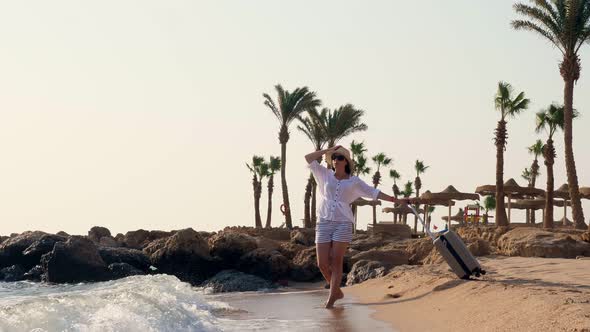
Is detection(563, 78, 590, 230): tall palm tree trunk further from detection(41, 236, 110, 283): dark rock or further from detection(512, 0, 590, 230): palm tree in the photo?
detection(41, 236, 110, 283): dark rock

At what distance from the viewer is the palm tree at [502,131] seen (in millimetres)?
35031

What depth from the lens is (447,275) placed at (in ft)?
34.8

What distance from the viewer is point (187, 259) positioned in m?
21.6

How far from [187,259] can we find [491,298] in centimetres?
1446

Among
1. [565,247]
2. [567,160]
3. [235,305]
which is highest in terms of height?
[567,160]

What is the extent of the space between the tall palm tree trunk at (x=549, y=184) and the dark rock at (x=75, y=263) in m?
19.3

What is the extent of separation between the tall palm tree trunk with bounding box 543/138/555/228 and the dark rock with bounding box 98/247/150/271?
17.5 metres

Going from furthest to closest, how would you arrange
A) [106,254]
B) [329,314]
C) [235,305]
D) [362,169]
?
[362,169] → [106,254] → [235,305] → [329,314]

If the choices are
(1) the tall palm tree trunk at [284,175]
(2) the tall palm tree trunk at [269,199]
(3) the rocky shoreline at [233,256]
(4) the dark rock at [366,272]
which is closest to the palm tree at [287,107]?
(1) the tall palm tree trunk at [284,175]

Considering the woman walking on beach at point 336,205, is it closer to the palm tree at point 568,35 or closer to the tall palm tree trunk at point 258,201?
the palm tree at point 568,35

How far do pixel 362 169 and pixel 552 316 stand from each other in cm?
6294

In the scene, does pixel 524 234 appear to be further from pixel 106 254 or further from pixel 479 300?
pixel 106 254

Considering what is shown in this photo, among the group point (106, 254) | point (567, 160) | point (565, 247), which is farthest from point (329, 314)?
point (567, 160)

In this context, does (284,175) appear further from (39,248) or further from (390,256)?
(390,256)
